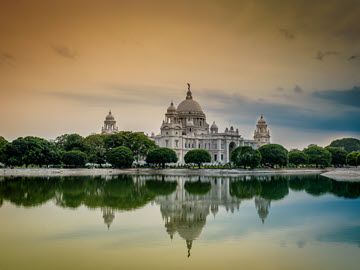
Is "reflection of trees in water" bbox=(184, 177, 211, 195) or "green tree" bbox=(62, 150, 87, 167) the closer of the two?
"reflection of trees in water" bbox=(184, 177, 211, 195)

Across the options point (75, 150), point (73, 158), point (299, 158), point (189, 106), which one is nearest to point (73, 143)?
point (75, 150)

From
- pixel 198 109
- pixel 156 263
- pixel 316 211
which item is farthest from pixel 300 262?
pixel 198 109

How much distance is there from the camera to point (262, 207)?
2559 cm

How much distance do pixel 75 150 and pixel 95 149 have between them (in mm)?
3920

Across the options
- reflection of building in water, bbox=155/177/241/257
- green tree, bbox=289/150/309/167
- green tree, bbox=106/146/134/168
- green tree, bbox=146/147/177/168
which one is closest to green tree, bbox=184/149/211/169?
green tree, bbox=146/147/177/168

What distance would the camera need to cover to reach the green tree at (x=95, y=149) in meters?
69.2

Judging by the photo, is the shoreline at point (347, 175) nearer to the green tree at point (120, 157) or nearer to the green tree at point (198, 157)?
the green tree at point (198, 157)

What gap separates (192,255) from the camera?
562 inches

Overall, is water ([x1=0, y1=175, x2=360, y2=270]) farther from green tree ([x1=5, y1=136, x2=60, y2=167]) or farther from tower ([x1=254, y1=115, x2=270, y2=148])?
tower ([x1=254, y1=115, x2=270, y2=148])

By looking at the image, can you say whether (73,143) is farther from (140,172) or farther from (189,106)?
(189,106)

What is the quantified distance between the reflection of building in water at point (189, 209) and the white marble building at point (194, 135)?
55.9 m

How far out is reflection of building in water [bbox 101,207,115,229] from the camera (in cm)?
1983

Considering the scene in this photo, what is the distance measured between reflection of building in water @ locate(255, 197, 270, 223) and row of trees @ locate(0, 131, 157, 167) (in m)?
39.1

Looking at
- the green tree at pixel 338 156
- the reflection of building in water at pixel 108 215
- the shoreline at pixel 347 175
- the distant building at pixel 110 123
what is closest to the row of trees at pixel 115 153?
the green tree at pixel 338 156
